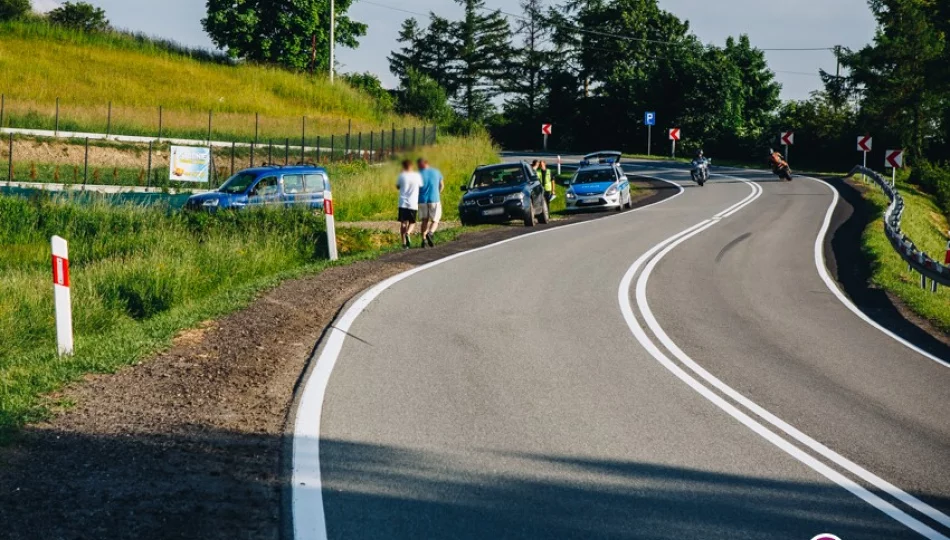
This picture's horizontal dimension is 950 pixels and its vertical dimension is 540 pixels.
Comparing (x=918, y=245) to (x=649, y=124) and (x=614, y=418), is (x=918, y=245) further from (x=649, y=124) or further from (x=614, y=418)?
(x=649, y=124)

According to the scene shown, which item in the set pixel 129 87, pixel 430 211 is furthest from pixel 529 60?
pixel 129 87

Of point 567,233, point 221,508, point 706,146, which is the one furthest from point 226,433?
point 706,146

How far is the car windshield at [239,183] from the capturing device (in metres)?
24.8

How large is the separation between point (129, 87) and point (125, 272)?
46.7 metres

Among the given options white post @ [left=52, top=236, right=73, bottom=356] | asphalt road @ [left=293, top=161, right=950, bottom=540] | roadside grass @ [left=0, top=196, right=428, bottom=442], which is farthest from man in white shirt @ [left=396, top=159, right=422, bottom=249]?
white post @ [left=52, top=236, right=73, bottom=356]

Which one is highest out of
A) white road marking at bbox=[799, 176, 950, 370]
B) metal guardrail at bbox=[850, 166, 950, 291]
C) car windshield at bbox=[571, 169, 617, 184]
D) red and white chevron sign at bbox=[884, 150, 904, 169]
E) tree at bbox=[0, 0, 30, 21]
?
tree at bbox=[0, 0, 30, 21]

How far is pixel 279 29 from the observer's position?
3791cm

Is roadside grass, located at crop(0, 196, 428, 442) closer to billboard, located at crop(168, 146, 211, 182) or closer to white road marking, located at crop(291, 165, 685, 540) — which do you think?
white road marking, located at crop(291, 165, 685, 540)

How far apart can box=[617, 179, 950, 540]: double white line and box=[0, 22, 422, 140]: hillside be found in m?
21.5

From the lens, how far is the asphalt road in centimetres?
566

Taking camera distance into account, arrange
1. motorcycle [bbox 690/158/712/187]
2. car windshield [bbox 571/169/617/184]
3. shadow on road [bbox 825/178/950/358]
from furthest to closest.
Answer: motorcycle [bbox 690/158/712/187] → car windshield [bbox 571/169/617/184] → shadow on road [bbox 825/178/950/358]

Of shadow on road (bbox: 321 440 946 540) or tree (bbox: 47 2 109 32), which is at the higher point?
tree (bbox: 47 2 109 32)

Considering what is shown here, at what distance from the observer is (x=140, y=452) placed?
6555mm

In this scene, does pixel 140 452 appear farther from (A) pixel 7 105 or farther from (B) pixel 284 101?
(A) pixel 7 105
